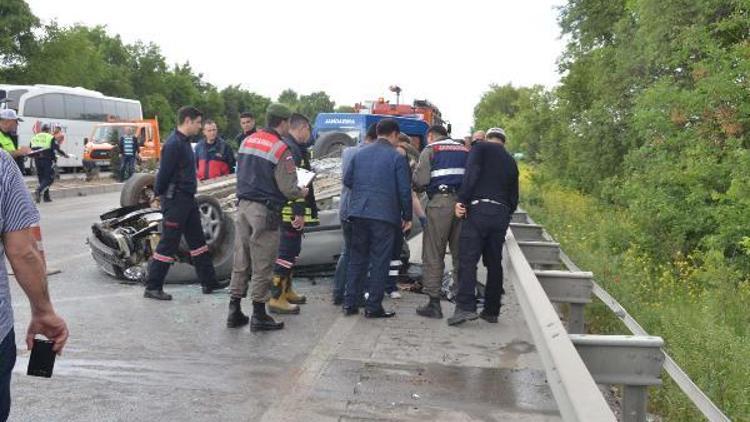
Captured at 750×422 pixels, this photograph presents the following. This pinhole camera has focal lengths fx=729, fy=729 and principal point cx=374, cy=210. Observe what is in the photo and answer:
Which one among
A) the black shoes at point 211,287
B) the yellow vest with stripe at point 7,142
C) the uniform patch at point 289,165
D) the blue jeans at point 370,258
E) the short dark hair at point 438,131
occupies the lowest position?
the black shoes at point 211,287

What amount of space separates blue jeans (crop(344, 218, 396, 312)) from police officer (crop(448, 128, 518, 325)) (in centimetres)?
66

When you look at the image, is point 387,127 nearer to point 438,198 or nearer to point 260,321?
point 438,198

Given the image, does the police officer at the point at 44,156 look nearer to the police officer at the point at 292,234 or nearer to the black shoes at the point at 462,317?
the police officer at the point at 292,234

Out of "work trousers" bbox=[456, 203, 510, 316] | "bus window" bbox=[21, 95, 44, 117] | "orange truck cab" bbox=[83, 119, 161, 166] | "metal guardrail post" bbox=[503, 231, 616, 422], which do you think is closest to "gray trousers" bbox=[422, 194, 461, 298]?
"work trousers" bbox=[456, 203, 510, 316]

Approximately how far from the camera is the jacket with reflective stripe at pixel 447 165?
6.86 m

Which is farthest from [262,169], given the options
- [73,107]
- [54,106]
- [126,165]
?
[73,107]

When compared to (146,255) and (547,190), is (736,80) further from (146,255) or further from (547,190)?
(547,190)

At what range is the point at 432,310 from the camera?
6.79 metres

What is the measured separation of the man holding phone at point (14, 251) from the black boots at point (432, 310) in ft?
14.8

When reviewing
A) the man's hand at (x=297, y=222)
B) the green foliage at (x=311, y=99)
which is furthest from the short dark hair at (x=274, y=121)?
the green foliage at (x=311, y=99)

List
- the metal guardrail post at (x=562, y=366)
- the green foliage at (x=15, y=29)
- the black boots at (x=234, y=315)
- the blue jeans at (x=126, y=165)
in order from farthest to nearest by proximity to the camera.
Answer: the green foliage at (x=15, y=29)
the blue jeans at (x=126, y=165)
the black boots at (x=234, y=315)
the metal guardrail post at (x=562, y=366)

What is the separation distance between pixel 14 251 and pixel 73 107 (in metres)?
31.0

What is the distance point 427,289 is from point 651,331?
199 cm

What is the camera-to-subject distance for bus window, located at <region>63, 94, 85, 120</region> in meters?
30.6
